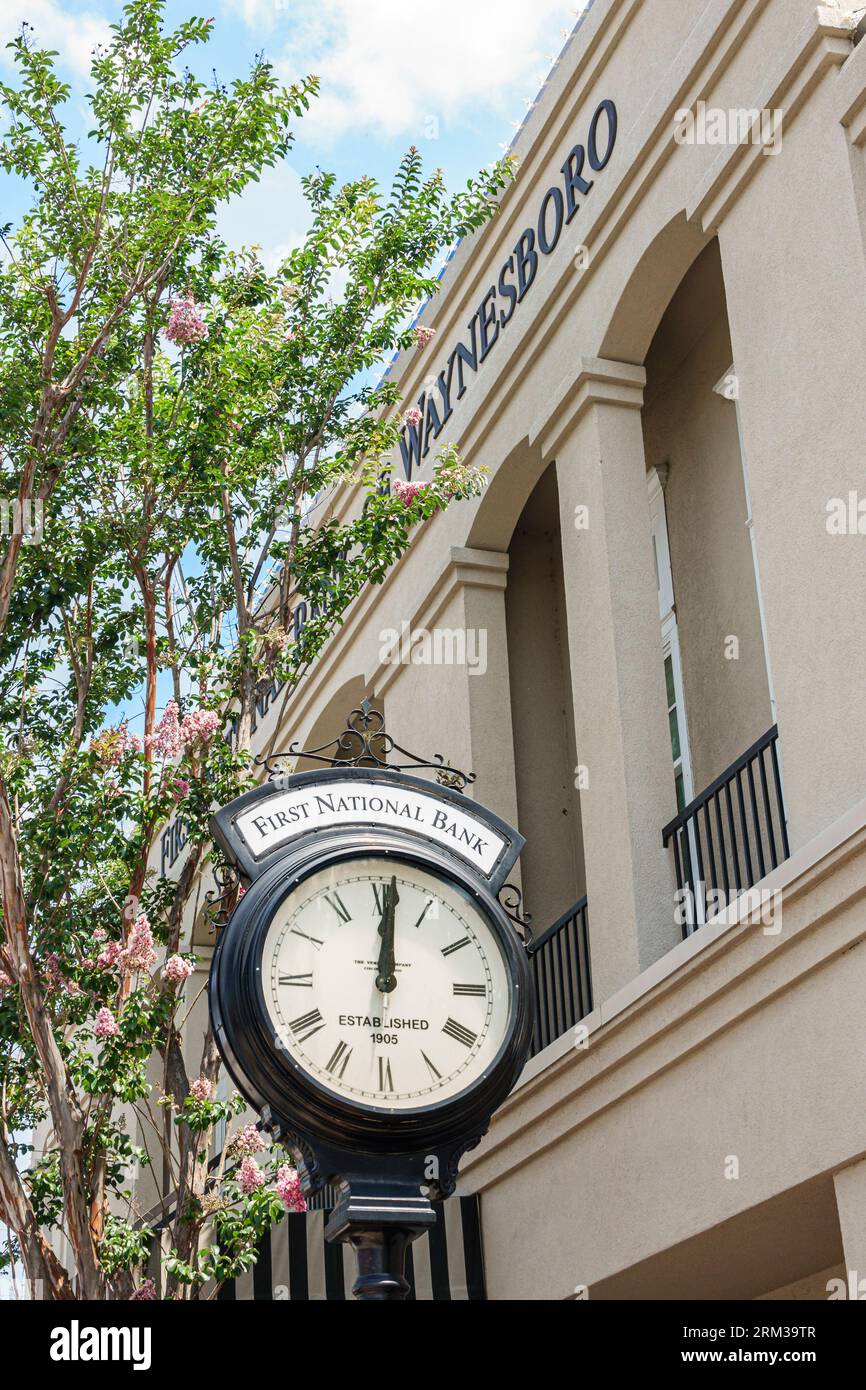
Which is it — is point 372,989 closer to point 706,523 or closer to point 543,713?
point 706,523

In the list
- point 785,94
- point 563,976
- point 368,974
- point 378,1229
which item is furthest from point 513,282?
point 378,1229

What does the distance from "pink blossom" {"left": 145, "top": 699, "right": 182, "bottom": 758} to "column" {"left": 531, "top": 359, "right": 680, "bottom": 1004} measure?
7.68 ft

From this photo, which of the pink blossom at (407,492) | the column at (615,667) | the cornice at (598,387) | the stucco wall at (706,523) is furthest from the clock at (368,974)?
the cornice at (598,387)

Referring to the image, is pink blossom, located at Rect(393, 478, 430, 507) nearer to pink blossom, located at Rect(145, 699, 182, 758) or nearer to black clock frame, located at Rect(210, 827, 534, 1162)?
pink blossom, located at Rect(145, 699, 182, 758)

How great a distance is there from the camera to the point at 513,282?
1088cm

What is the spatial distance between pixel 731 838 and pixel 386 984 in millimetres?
3419

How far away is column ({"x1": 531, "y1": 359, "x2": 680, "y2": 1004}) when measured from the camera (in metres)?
8.50

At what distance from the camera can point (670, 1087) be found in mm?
7680

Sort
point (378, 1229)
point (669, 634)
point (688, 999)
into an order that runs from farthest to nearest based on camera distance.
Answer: point (669, 634) → point (688, 999) → point (378, 1229)

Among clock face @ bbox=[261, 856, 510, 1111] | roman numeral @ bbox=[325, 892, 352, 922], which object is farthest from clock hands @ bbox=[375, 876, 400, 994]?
roman numeral @ bbox=[325, 892, 352, 922]

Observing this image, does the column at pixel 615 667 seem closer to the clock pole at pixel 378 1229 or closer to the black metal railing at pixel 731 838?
the black metal railing at pixel 731 838

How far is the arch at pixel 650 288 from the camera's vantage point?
8.99 meters

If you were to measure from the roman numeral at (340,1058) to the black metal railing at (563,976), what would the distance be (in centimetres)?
471
